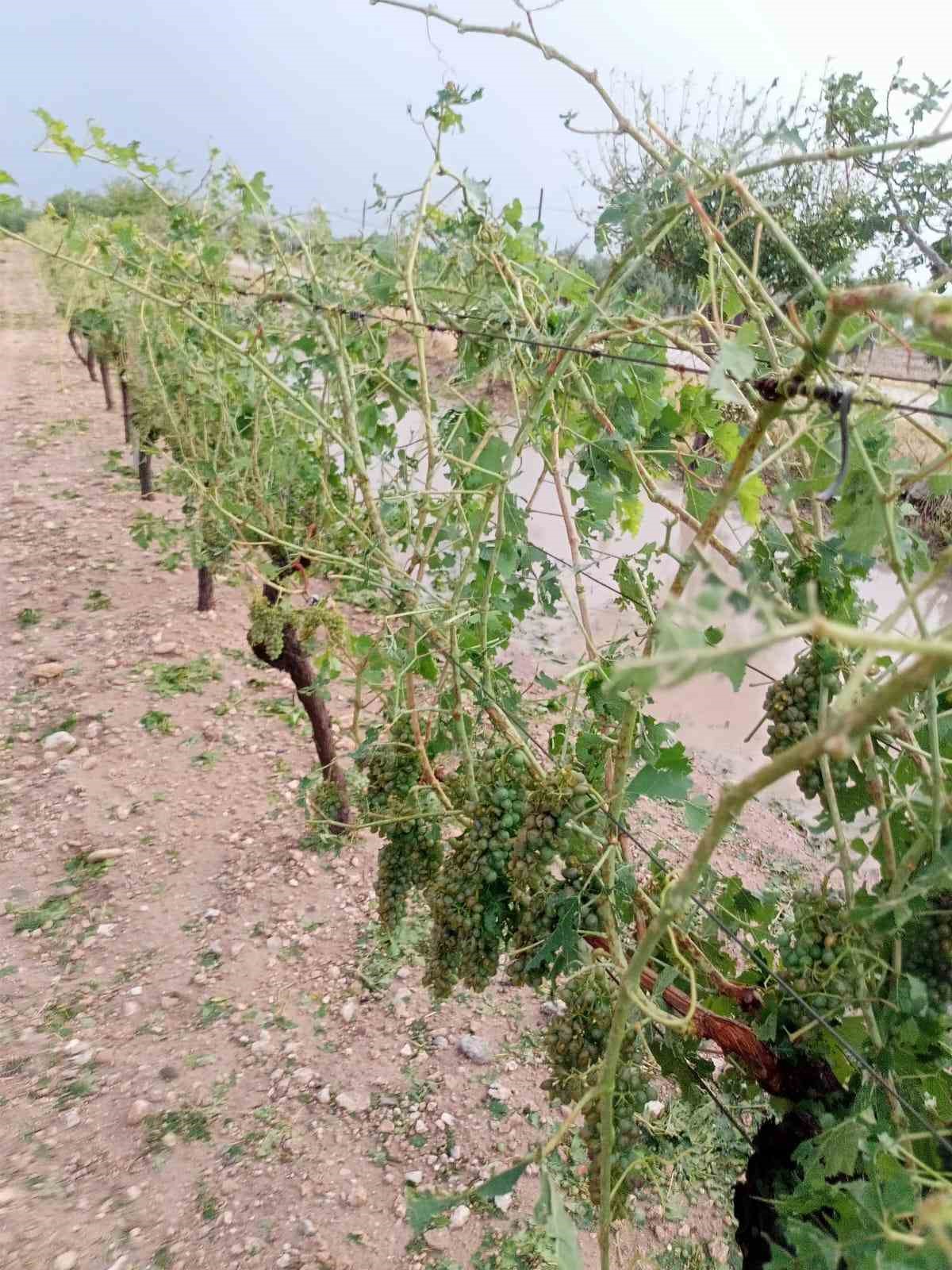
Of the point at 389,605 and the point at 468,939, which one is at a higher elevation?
the point at 389,605

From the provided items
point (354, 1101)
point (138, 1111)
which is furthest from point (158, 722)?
point (354, 1101)

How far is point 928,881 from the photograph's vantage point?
3.50ft

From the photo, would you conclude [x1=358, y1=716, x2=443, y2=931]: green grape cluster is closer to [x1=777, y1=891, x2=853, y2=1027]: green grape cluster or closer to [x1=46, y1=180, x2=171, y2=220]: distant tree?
[x1=777, y1=891, x2=853, y2=1027]: green grape cluster

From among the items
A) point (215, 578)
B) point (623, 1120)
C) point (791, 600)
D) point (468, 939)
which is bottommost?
point (215, 578)

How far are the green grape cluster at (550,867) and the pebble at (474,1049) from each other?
1463 millimetres

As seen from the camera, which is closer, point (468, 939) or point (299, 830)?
point (468, 939)

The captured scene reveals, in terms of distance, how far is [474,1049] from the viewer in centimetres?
274

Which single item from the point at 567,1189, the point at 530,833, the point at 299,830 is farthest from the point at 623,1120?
the point at 299,830

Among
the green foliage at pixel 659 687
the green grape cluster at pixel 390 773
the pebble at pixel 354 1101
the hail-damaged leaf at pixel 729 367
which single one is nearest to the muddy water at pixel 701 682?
the green foliage at pixel 659 687

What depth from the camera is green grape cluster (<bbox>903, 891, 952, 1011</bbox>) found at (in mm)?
1180

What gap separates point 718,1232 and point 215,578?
16.0ft

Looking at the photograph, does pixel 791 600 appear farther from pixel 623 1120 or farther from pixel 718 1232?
pixel 718 1232

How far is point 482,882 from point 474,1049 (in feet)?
5.38

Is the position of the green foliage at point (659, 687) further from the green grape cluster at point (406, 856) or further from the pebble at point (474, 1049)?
the pebble at point (474, 1049)
